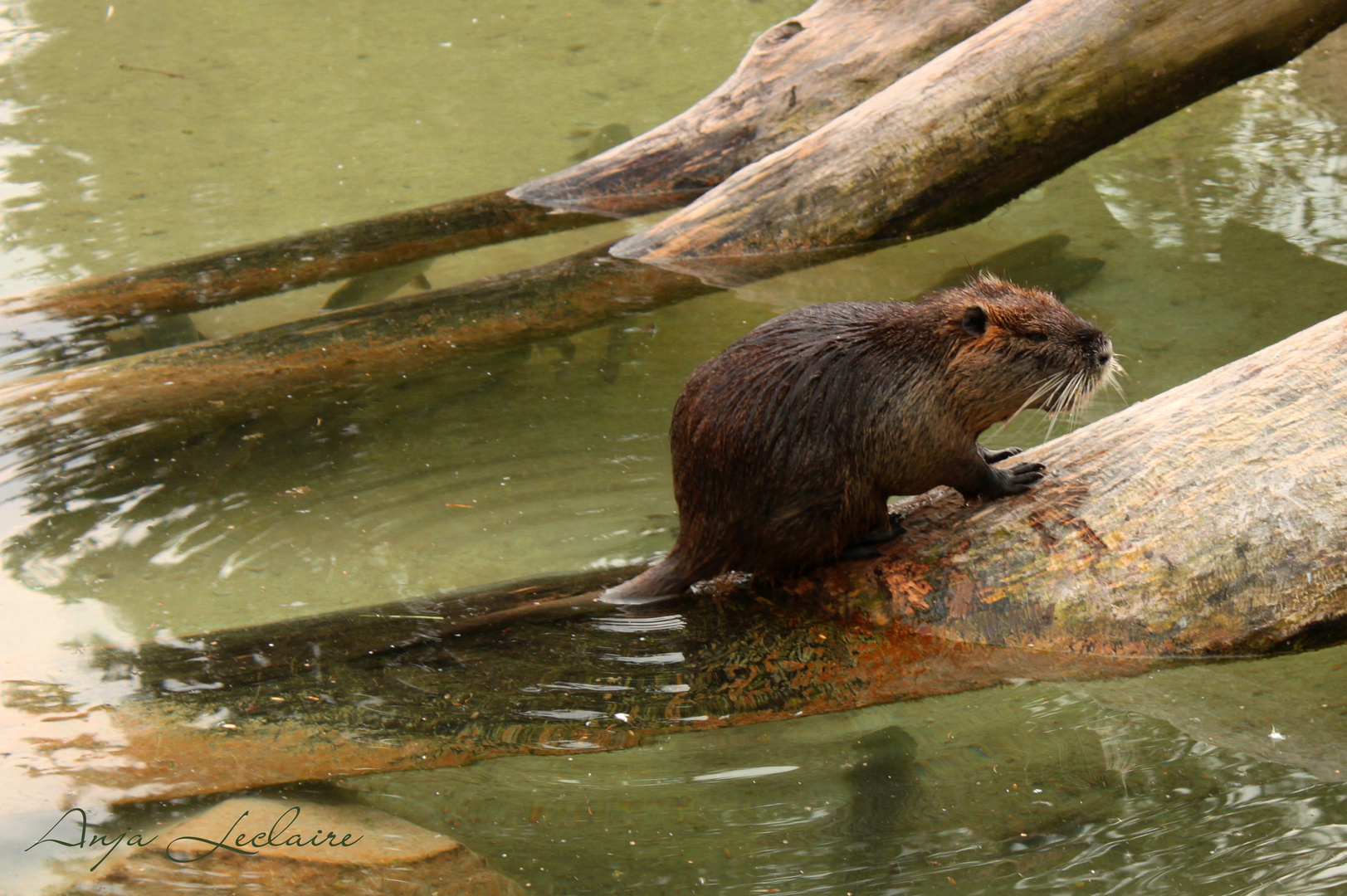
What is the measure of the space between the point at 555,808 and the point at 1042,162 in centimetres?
325

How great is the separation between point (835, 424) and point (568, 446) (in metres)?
1.71

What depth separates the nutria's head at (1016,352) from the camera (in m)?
2.72

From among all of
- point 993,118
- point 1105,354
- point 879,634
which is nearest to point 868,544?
point 879,634

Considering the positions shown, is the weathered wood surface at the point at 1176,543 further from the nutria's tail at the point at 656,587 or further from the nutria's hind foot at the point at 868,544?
the nutria's tail at the point at 656,587

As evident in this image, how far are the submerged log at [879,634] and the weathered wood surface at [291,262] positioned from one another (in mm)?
2814

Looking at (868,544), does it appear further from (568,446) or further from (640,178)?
(640,178)

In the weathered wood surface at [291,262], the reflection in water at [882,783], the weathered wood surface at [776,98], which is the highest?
the weathered wood surface at [776,98]

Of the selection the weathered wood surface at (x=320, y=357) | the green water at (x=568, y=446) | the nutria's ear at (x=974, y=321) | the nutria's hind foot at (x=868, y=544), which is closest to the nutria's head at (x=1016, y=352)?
the nutria's ear at (x=974, y=321)

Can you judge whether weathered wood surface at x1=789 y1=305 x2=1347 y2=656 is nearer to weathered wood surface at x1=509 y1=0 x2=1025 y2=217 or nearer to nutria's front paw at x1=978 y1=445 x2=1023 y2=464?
nutria's front paw at x1=978 y1=445 x2=1023 y2=464

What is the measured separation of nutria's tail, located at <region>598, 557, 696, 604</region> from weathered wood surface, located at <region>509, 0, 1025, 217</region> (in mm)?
3279

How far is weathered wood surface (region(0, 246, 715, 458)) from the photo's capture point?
13.4 ft

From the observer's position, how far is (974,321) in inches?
107

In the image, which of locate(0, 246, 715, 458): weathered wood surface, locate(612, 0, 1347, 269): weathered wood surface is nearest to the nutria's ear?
locate(612, 0, 1347, 269): weathered wood surface

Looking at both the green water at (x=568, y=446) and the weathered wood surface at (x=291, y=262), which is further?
the weathered wood surface at (x=291, y=262)
